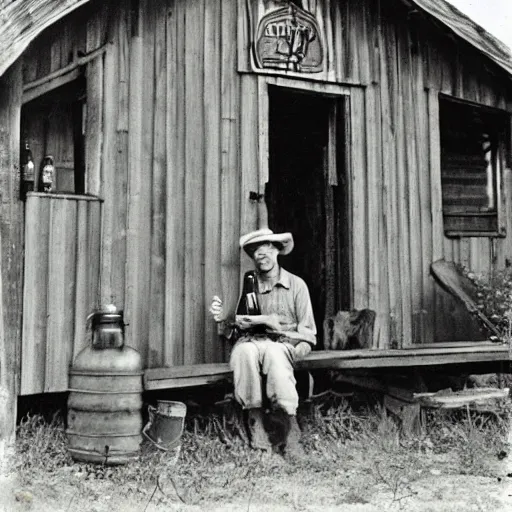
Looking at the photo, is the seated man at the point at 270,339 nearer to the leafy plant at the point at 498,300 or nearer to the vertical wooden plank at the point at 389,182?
the vertical wooden plank at the point at 389,182

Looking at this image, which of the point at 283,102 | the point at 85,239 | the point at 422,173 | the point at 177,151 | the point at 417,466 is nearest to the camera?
the point at 417,466

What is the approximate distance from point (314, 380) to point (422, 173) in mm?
2661

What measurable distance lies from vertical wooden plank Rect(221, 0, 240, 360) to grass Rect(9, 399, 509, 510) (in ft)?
4.08

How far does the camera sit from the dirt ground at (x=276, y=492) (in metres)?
5.16

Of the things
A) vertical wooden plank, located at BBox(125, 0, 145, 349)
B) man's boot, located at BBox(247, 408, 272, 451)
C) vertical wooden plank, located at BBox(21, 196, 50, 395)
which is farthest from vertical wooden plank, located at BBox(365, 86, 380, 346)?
vertical wooden plank, located at BBox(21, 196, 50, 395)

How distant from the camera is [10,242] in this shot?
6.30 m

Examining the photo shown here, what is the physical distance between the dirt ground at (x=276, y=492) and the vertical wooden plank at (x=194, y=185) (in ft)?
5.16

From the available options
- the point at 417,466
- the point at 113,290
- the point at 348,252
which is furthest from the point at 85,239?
the point at 417,466

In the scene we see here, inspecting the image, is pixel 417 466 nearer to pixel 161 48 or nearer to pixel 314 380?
pixel 314 380

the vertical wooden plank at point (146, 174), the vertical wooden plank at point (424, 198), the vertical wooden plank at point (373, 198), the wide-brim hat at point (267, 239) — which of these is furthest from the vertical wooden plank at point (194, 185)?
the vertical wooden plank at point (424, 198)

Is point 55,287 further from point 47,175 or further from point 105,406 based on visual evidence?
point 47,175

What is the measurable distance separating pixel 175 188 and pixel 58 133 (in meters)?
1.62

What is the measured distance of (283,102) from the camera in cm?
942

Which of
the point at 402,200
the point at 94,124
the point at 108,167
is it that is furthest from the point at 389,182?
the point at 94,124
